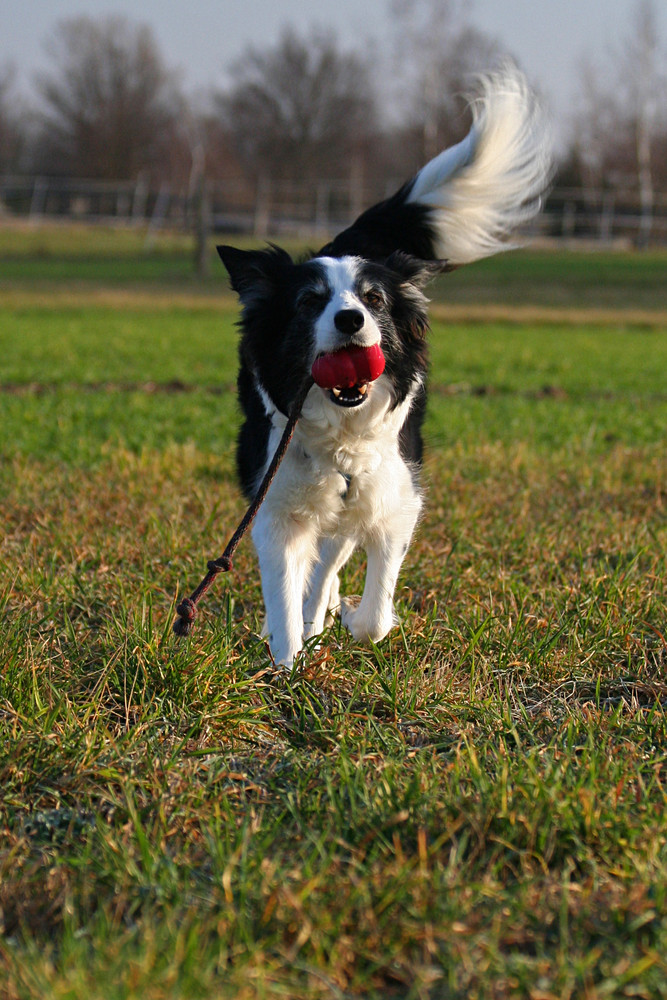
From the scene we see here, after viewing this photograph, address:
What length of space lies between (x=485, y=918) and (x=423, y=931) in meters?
0.15

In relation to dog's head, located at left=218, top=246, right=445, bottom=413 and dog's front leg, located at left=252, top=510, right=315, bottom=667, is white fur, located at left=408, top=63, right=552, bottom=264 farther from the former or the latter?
dog's front leg, located at left=252, top=510, right=315, bottom=667

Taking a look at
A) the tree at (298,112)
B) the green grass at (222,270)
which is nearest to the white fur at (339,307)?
the green grass at (222,270)

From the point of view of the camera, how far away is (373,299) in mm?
3268

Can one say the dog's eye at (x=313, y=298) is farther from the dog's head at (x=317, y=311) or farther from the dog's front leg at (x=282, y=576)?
the dog's front leg at (x=282, y=576)

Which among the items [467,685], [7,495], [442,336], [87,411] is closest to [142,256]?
[442,336]

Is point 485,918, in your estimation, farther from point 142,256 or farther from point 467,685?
point 142,256

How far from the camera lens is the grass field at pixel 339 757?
6.07 feet

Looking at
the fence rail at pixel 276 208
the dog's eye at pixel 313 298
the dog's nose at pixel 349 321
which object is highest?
the fence rail at pixel 276 208

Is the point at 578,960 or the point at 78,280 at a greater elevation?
the point at 78,280

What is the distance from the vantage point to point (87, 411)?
827 centimetres

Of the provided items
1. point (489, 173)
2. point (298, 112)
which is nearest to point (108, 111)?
point (298, 112)

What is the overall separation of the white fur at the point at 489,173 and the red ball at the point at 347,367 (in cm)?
143

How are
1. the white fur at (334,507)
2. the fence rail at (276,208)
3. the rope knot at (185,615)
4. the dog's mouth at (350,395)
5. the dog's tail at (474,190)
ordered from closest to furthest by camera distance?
the rope knot at (185,615) → the dog's mouth at (350,395) → the white fur at (334,507) → the dog's tail at (474,190) → the fence rail at (276,208)

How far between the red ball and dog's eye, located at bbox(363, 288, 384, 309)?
23 centimetres
